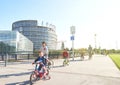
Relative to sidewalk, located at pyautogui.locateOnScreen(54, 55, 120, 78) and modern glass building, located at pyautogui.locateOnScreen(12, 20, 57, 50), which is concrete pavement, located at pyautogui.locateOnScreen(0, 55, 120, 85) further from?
modern glass building, located at pyautogui.locateOnScreen(12, 20, 57, 50)

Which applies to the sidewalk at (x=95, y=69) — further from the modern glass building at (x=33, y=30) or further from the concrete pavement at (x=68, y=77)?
the modern glass building at (x=33, y=30)

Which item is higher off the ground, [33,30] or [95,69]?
[33,30]

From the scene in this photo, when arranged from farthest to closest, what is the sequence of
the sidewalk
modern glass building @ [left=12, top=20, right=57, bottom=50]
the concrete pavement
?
modern glass building @ [left=12, top=20, right=57, bottom=50]
the sidewalk
the concrete pavement

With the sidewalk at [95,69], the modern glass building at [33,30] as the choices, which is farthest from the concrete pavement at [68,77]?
the modern glass building at [33,30]

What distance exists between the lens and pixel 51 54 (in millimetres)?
34469

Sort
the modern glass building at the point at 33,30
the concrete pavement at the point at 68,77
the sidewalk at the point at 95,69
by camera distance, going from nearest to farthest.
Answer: the concrete pavement at the point at 68,77
the sidewalk at the point at 95,69
the modern glass building at the point at 33,30

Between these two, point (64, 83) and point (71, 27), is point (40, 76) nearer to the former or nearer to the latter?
point (64, 83)

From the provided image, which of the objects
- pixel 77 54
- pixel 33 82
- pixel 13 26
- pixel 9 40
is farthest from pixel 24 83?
pixel 13 26

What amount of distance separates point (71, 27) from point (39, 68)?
21.6 meters

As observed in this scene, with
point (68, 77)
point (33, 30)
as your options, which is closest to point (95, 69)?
point (68, 77)

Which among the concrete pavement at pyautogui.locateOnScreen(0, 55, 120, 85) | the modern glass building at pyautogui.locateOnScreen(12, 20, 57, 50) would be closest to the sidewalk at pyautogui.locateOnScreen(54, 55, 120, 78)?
the concrete pavement at pyautogui.locateOnScreen(0, 55, 120, 85)

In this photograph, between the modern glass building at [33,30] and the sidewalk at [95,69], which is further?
the modern glass building at [33,30]

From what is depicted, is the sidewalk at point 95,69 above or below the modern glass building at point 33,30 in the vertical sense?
below

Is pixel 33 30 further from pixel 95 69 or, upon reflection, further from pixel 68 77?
pixel 68 77
